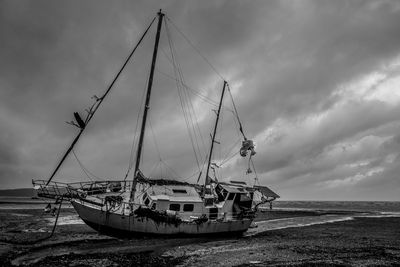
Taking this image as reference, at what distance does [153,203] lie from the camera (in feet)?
84.1

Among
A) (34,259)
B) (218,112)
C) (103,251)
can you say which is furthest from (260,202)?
(34,259)

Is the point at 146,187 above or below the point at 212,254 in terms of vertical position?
above

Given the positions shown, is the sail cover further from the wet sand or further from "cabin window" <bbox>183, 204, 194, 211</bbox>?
the wet sand

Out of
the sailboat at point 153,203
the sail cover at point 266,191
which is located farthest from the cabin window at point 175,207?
the sail cover at point 266,191

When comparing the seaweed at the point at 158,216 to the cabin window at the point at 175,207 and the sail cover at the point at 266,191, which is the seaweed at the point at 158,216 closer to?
the cabin window at the point at 175,207

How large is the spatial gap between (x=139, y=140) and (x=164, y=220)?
6.98 m

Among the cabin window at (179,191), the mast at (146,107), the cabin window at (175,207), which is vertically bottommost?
the cabin window at (175,207)

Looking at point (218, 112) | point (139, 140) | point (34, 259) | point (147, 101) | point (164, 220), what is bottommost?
point (34, 259)

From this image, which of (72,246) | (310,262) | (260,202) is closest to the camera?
(310,262)

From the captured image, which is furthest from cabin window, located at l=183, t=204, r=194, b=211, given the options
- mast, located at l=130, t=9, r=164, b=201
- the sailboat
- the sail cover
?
the sail cover

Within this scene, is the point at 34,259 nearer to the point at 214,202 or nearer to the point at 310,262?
the point at 310,262

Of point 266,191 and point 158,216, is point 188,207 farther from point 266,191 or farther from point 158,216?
point 266,191

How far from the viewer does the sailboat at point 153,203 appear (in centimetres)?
2334

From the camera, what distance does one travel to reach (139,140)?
24.9m
